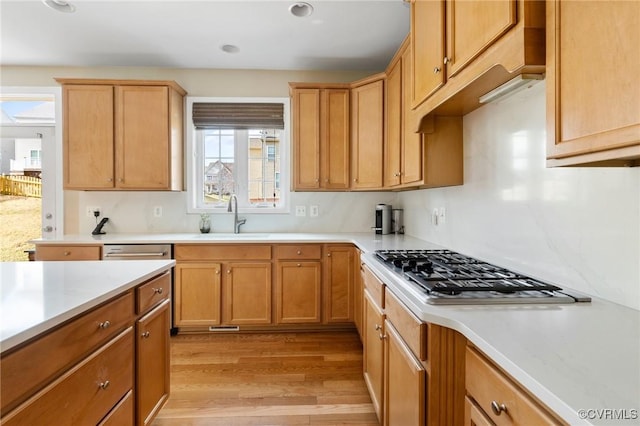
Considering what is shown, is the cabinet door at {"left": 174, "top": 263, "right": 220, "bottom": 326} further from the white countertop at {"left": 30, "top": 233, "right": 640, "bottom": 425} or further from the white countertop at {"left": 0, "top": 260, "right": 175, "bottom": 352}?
the white countertop at {"left": 30, "top": 233, "right": 640, "bottom": 425}

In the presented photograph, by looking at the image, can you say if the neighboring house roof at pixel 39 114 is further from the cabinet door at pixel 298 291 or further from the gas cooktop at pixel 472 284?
the gas cooktop at pixel 472 284

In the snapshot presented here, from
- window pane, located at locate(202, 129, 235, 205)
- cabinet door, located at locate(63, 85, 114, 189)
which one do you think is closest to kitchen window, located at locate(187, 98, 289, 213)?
window pane, located at locate(202, 129, 235, 205)

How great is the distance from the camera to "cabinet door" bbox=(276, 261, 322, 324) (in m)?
3.06

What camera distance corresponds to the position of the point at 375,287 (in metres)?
1.85

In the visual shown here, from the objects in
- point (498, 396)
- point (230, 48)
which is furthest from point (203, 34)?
point (498, 396)

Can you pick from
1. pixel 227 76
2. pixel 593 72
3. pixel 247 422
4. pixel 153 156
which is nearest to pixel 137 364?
pixel 247 422

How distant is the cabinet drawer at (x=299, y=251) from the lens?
3049 millimetres

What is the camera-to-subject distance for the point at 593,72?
801 mm

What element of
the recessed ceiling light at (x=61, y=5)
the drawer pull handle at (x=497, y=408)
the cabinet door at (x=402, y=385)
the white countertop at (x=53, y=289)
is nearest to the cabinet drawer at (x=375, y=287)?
the cabinet door at (x=402, y=385)

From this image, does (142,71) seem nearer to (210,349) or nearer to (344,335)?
(210,349)

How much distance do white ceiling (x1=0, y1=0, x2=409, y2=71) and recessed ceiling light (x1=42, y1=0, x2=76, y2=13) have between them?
5cm

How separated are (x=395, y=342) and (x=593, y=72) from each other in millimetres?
1144

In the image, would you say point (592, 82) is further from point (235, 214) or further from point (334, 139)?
point (235, 214)

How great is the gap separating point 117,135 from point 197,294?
1.68 m
